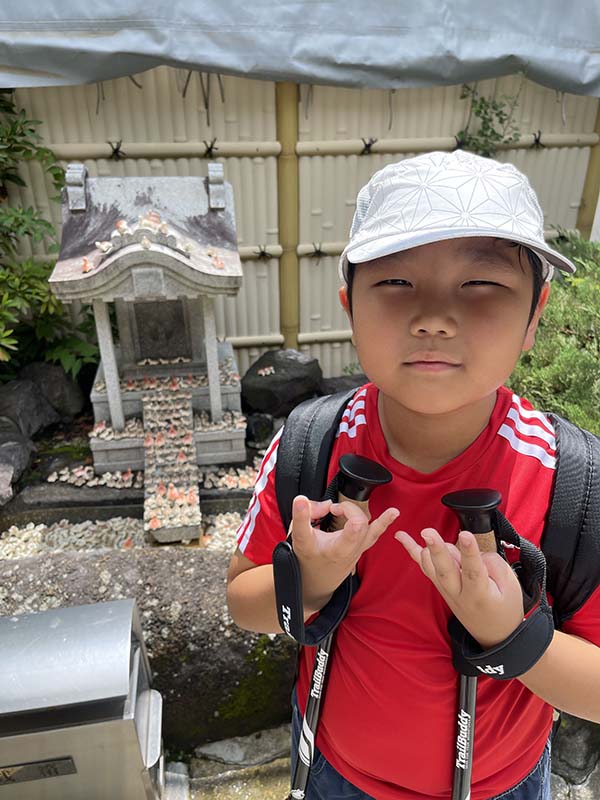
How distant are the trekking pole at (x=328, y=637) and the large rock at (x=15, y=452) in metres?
3.86

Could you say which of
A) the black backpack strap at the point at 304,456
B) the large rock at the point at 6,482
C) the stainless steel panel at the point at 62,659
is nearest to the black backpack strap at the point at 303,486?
the black backpack strap at the point at 304,456

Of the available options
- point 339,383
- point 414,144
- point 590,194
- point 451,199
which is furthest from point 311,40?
point 451,199

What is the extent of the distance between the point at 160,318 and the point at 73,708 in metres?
3.49

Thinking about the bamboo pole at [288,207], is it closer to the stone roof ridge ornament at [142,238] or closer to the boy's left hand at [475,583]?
the stone roof ridge ornament at [142,238]

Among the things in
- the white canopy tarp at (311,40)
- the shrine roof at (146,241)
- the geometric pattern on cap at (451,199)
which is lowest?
the shrine roof at (146,241)

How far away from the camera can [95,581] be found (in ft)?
6.32

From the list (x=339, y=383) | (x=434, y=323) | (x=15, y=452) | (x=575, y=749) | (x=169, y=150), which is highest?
(x=434, y=323)

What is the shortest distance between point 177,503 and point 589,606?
3.41m

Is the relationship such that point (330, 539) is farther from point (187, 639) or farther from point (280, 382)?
point (280, 382)

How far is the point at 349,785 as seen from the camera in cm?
109

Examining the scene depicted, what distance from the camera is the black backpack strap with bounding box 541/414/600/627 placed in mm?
834

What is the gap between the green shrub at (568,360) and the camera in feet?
8.76

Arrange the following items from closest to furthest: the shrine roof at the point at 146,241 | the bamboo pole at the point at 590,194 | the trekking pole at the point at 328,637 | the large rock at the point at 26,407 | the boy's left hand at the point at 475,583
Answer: the boy's left hand at the point at 475,583
the trekking pole at the point at 328,637
the shrine roof at the point at 146,241
the large rock at the point at 26,407
the bamboo pole at the point at 590,194

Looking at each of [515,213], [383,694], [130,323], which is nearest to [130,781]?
[383,694]
